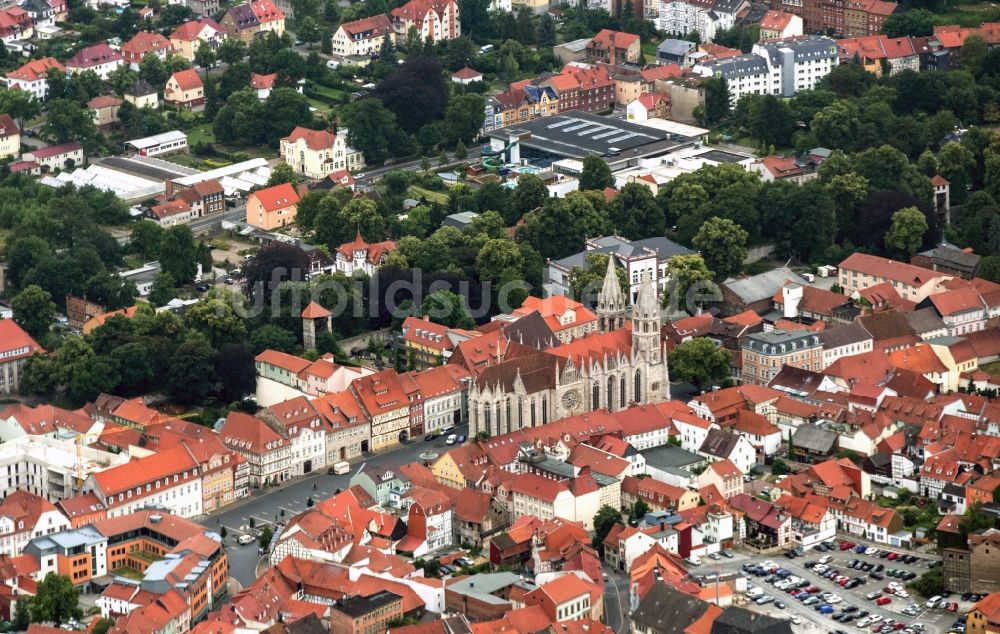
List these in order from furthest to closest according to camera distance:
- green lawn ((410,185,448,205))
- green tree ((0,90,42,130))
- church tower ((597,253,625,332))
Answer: green tree ((0,90,42,130)) → green lawn ((410,185,448,205)) → church tower ((597,253,625,332))

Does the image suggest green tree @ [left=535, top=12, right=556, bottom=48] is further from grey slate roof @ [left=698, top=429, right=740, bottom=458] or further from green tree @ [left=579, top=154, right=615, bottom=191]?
grey slate roof @ [left=698, top=429, right=740, bottom=458]

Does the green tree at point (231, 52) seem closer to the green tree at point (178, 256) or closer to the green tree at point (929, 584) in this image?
the green tree at point (178, 256)

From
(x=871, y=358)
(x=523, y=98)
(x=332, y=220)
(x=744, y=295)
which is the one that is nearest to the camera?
(x=871, y=358)

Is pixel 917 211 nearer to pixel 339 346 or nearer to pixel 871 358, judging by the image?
pixel 871 358

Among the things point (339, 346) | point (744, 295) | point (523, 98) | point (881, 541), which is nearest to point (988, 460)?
point (881, 541)

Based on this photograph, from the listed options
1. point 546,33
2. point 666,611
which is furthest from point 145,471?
point 546,33

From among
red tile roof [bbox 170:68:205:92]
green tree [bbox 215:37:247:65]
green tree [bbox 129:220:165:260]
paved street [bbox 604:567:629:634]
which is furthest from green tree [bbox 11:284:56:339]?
A: green tree [bbox 215:37:247:65]
